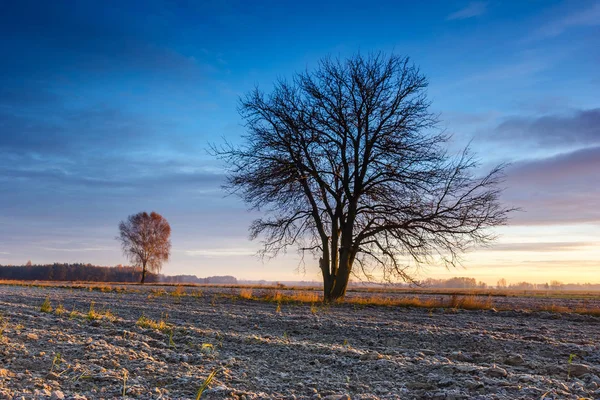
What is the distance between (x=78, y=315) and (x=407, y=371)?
21.9ft

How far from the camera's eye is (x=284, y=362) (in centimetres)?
545

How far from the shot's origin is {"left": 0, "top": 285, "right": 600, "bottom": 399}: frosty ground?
13.5ft

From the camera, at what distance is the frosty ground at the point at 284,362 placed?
13.5ft

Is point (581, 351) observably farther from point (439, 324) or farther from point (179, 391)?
point (179, 391)

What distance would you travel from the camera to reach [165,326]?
24.6ft

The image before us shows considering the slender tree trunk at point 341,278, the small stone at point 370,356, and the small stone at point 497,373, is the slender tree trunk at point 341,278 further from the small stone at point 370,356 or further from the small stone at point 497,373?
the small stone at point 497,373

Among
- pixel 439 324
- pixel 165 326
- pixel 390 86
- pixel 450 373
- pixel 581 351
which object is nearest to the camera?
pixel 450 373

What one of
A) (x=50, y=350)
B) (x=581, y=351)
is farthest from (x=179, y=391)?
(x=581, y=351)

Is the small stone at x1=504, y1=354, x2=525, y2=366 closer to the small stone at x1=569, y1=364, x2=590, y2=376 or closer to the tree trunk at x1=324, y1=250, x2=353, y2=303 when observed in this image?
the small stone at x1=569, y1=364, x2=590, y2=376

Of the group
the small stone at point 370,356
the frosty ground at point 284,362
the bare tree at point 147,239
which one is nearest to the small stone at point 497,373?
the frosty ground at point 284,362

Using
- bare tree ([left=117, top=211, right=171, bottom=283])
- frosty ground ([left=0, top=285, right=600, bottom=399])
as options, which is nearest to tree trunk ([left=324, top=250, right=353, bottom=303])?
frosty ground ([left=0, top=285, right=600, bottom=399])

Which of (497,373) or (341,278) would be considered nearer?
(497,373)

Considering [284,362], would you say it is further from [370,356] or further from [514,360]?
[514,360]

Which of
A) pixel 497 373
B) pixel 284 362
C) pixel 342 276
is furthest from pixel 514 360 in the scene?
pixel 342 276
